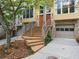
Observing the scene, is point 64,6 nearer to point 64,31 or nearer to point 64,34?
point 64,31

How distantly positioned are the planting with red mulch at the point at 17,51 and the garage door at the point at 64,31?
4517 millimetres

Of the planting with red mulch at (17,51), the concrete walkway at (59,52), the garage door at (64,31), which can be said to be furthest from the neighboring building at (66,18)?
the planting with red mulch at (17,51)

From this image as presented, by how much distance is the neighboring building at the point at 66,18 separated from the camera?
16.2 meters

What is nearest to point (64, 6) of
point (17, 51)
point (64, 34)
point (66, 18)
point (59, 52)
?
point (66, 18)

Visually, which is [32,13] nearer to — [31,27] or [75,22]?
[31,27]

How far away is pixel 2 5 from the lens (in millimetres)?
14250

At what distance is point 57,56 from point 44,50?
5.70ft

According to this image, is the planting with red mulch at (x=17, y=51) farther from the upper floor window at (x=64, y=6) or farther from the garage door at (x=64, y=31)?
the upper floor window at (x=64, y=6)

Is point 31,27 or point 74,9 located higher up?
point 74,9

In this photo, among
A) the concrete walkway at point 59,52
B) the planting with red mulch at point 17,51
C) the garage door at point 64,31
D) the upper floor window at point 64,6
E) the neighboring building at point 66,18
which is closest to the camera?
the concrete walkway at point 59,52

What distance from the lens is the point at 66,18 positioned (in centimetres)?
1639

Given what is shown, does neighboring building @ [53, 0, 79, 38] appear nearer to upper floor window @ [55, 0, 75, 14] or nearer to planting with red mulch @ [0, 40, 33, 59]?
upper floor window @ [55, 0, 75, 14]

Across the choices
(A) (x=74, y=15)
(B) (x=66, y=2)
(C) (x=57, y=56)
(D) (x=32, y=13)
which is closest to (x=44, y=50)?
(C) (x=57, y=56)

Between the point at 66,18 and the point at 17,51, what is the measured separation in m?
5.81
